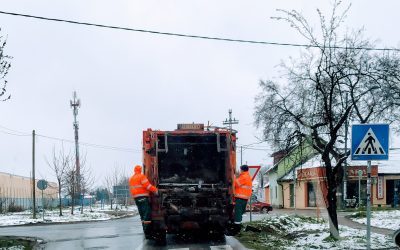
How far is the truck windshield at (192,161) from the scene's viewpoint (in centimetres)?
1365

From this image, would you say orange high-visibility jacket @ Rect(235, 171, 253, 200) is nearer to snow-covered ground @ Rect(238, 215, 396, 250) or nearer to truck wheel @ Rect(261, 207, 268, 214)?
snow-covered ground @ Rect(238, 215, 396, 250)

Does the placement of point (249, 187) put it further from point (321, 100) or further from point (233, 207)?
point (321, 100)

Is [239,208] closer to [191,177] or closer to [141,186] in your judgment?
[191,177]

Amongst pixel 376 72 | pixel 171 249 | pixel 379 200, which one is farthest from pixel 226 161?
pixel 379 200

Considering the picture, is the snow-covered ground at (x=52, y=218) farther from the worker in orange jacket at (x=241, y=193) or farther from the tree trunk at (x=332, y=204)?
the tree trunk at (x=332, y=204)

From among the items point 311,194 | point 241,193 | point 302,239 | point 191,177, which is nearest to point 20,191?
point 311,194

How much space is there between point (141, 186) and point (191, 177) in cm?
189

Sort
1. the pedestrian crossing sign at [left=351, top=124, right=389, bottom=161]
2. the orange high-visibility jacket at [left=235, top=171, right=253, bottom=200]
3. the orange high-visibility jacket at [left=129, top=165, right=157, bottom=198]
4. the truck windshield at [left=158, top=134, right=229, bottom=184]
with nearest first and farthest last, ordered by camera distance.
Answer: the pedestrian crossing sign at [left=351, top=124, right=389, bottom=161] → the orange high-visibility jacket at [left=129, top=165, right=157, bottom=198] → the orange high-visibility jacket at [left=235, top=171, right=253, bottom=200] → the truck windshield at [left=158, top=134, right=229, bottom=184]

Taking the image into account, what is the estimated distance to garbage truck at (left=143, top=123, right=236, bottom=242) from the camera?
1257 centimetres

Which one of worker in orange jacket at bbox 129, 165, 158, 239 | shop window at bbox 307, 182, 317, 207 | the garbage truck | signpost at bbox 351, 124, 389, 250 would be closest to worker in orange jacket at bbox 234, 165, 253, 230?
the garbage truck

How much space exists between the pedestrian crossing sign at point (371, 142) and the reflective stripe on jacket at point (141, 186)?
545 centimetres

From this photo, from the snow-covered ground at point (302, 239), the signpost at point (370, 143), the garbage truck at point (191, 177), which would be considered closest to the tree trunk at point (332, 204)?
the snow-covered ground at point (302, 239)

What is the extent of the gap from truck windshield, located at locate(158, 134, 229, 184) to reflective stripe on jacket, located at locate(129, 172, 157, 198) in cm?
103

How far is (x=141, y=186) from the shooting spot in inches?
493
